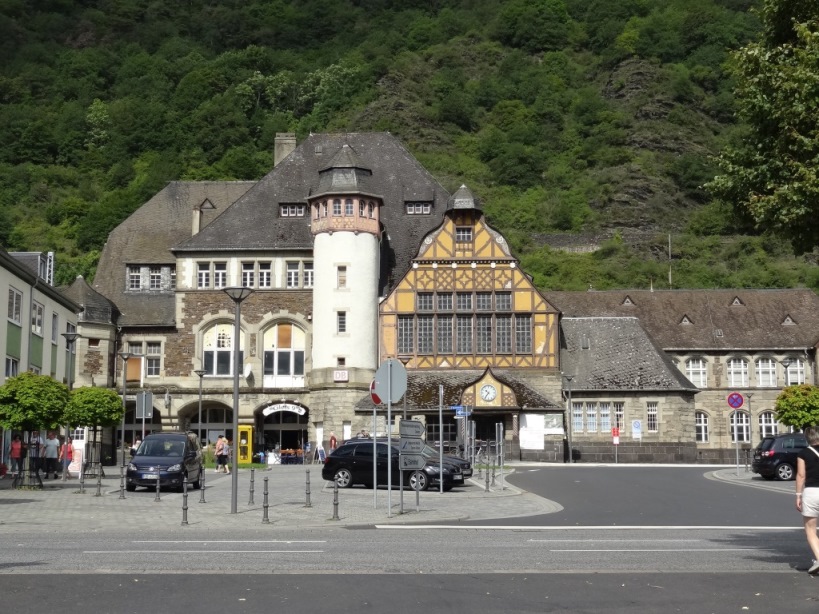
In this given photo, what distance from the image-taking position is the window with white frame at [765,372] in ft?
233

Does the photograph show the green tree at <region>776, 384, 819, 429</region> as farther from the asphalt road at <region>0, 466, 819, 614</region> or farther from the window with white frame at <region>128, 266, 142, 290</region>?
the window with white frame at <region>128, 266, 142, 290</region>

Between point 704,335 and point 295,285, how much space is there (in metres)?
25.6

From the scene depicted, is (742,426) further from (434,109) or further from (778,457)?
(434,109)

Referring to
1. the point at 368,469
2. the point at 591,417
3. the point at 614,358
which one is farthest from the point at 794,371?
the point at 368,469

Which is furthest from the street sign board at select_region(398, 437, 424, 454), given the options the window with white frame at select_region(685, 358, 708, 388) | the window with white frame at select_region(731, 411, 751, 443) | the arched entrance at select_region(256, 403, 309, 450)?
the window with white frame at select_region(685, 358, 708, 388)

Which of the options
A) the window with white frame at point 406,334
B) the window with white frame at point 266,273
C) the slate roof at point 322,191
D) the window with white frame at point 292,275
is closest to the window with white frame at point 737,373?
the slate roof at point 322,191

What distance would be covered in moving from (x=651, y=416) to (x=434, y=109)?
96.3 metres

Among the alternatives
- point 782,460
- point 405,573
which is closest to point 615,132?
point 782,460

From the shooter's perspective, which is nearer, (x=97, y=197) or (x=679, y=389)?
(x=679, y=389)

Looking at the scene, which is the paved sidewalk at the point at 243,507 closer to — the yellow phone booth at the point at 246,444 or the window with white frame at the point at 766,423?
the yellow phone booth at the point at 246,444

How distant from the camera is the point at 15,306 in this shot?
44125 mm

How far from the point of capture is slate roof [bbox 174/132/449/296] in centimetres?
6053

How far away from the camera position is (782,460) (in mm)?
37062
